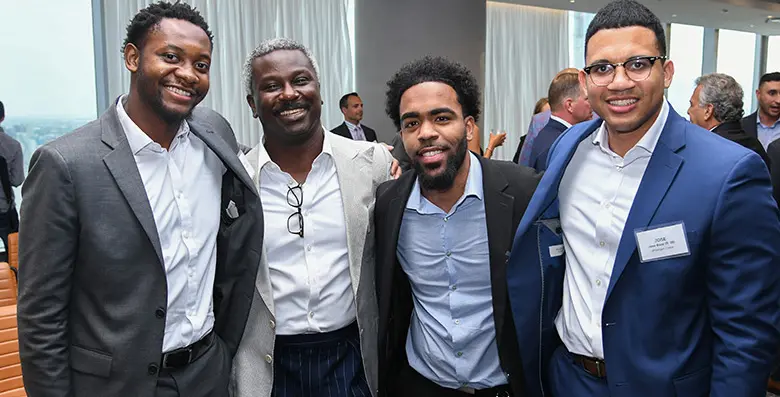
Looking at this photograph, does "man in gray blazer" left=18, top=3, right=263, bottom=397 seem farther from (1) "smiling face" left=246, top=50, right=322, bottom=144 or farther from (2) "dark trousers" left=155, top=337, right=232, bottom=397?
(1) "smiling face" left=246, top=50, right=322, bottom=144

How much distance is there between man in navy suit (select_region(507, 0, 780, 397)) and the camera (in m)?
1.36

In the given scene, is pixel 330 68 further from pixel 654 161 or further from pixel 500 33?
pixel 654 161

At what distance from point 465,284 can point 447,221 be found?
214 millimetres

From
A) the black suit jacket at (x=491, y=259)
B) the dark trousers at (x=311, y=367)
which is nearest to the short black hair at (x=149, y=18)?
the black suit jacket at (x=491, y=259)

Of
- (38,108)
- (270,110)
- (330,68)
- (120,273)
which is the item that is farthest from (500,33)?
(120,273)

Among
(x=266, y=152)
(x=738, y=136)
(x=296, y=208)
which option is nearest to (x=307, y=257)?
(x=296, y=208)

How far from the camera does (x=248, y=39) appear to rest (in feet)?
24.4

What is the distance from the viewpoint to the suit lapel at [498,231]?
180 cm

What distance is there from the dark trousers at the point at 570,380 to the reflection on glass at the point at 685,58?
42.1ft

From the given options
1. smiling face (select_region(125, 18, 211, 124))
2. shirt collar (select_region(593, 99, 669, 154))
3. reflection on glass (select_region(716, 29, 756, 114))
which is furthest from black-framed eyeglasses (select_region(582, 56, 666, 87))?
reflection on glass (select_region(716, 29, 756, 114))

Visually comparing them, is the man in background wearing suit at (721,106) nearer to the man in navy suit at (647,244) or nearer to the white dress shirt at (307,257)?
the man in navy suit at (647,244)

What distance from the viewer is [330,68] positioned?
26.3ft

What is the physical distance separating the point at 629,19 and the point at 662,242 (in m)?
0.58

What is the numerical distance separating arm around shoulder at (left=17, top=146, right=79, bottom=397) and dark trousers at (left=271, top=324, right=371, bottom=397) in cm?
67
